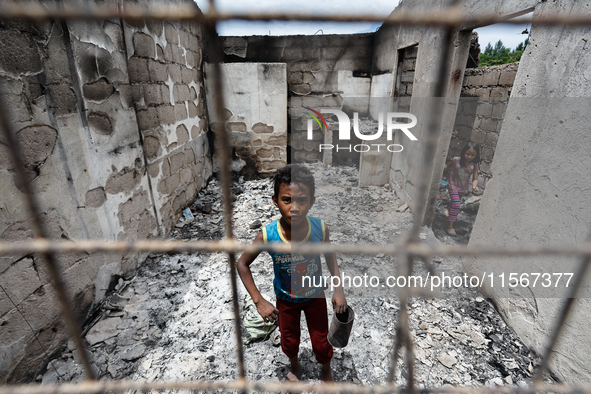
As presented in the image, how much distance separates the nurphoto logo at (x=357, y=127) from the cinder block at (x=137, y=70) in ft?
11.8

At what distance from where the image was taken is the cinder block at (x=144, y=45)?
3.01 metres

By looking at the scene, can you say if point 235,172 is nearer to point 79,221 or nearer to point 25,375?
point 79,221

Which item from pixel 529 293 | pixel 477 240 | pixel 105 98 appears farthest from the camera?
pixel 477 240

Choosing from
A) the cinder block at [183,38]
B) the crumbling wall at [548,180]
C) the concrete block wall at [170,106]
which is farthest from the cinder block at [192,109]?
the crumbling wall at [548,180]

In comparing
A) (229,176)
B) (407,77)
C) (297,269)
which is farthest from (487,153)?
(229,176)

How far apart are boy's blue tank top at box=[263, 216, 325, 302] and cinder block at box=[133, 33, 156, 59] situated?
2.67 metres

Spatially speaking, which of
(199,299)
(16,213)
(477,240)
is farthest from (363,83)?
(16,213)

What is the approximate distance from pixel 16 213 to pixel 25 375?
1.12 meters

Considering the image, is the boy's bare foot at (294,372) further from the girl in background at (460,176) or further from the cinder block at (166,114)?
the cinder block at (166,114)

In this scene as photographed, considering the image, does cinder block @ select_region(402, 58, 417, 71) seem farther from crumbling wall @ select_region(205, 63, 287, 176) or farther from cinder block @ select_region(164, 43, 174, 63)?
cinder block @ select_region(164, 43, 174, 63)

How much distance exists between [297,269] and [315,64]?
5670mm

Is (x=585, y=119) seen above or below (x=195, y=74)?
below

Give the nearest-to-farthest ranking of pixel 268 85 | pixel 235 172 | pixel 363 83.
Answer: pixel 268 85, pixel 235 172, pixel 363 83

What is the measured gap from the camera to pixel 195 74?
190 inches
